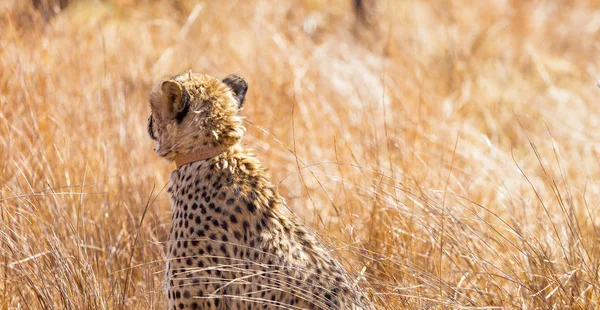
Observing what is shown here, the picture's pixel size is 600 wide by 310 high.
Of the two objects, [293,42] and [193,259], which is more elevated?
[293,42]

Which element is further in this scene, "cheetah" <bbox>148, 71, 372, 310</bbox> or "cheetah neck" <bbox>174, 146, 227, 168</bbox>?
"cheetah neck" <bbox>174, 146, 227, 168</bbox>

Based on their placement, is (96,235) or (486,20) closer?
(96,235)

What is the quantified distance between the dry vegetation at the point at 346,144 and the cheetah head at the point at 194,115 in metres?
0.19

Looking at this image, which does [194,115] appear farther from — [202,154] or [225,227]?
→ [225,227]

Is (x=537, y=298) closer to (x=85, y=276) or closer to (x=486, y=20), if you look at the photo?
(x=85, y=276)

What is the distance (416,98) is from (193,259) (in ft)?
9.78

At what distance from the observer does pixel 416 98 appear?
5.33 m

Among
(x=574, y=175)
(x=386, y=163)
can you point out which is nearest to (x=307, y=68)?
(x=386, y=163)

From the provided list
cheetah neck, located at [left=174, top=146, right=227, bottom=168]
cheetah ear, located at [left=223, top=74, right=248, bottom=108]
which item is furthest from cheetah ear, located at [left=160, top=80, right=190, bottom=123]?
cheetah ear, located at [left=223, top=74, right=248, bottom=108]

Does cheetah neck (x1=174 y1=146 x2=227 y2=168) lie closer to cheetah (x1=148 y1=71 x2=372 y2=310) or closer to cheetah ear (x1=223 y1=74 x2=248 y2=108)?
cheetah (x1=148 y1=71 x2=372 y2=310)

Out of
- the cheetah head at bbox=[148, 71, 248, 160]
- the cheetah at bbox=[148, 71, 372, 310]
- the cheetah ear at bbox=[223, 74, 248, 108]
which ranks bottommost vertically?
the cheetah at bbox=[148, 71, 372, 310]

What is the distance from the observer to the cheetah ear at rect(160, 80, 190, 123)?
8.75 feet

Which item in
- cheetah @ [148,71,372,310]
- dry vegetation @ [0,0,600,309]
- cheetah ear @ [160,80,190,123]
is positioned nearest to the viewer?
cheetah @ [148,71,372,310]

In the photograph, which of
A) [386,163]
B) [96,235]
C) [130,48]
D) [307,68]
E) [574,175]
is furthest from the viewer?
[130,48]
